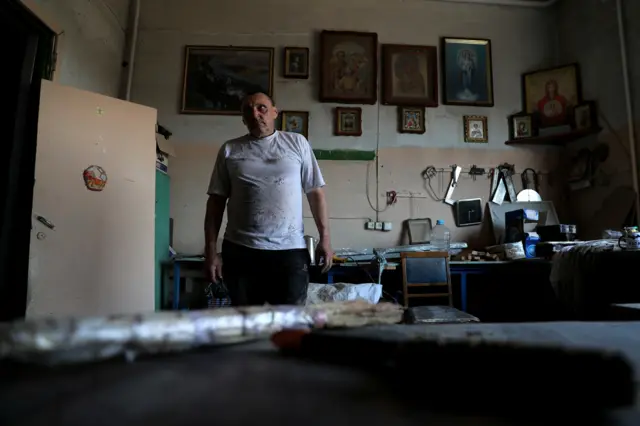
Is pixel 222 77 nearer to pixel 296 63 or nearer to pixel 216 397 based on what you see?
pixel 296 63

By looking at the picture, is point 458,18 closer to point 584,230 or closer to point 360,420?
point 584,230

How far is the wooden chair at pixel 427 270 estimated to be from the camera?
3.09 metres

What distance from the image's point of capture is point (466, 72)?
398cm

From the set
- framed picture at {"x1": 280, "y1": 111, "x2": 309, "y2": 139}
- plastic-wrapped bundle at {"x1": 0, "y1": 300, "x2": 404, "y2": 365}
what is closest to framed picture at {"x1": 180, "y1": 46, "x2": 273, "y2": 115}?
framed picture at {"x1": 280, "y1": 111, "x2": 309, "y2": 139}

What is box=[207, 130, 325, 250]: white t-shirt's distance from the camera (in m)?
1.64

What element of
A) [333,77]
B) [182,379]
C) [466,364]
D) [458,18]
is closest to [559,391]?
[466,364]

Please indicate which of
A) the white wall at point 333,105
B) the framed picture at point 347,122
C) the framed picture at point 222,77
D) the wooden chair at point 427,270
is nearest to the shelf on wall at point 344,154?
the white wall at point 333,105

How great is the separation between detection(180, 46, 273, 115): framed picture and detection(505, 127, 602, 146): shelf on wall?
2.37 meters

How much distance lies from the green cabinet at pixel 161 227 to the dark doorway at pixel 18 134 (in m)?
0.92

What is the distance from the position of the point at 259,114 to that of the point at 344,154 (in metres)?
2.09

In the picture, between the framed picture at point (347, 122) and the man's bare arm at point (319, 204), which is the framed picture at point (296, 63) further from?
the man's bare arm at point (319, 204)

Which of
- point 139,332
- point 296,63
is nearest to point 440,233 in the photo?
point 296,63

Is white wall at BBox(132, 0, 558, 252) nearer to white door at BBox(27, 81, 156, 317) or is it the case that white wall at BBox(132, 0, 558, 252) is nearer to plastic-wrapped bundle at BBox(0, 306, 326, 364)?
white door at BBox(27, 81, 156, 317)

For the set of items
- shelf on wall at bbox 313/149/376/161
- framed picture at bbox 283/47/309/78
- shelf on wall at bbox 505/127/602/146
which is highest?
framed picture at bbox 283/47/309/78
